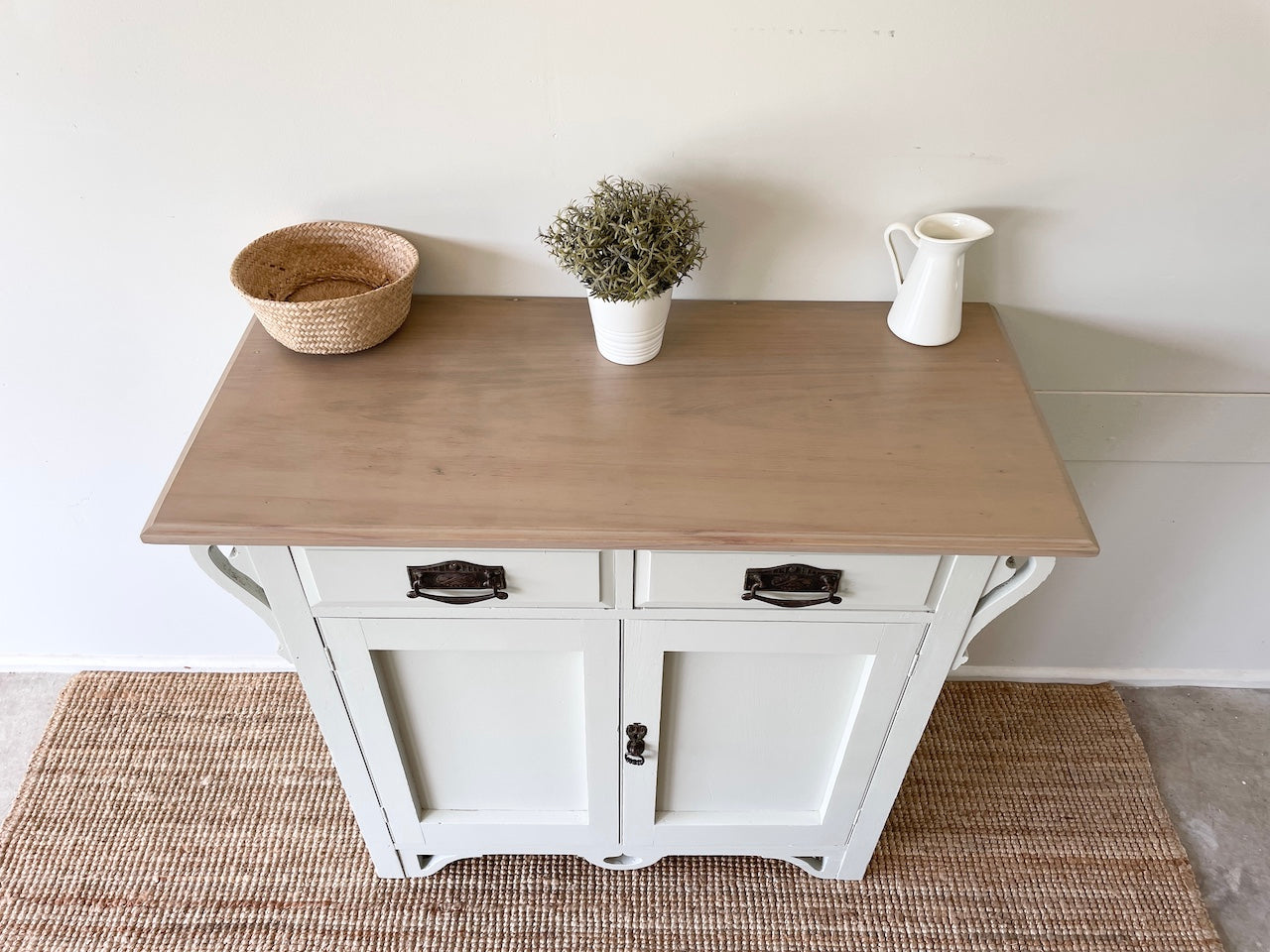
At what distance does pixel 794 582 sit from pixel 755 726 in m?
0.34

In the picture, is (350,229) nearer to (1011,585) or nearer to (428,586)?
(428,586)

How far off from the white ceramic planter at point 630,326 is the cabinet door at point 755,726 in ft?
1.12

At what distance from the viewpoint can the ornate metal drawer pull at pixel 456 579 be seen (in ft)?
3.11

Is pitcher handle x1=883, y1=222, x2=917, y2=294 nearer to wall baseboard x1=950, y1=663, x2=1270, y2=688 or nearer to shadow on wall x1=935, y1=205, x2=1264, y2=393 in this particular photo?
shadow on wall x1=935, y1=205, x2=1264, y2=393

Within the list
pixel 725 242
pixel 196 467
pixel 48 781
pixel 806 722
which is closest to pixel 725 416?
pixel 725 242

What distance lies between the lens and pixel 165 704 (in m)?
1.74

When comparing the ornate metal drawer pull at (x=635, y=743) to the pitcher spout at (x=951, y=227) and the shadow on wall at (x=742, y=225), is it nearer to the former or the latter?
the shadow on wall at (x=742, y=225)

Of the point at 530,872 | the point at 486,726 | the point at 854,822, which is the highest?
the point at 486,726

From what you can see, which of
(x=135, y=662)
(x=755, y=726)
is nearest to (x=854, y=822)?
(x=755, y=726)

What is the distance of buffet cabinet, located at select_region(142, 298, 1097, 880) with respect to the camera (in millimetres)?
894

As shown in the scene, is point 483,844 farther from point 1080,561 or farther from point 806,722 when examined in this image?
point 1080,561

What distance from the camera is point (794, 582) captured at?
96cm

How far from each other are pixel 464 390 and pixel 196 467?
1.02ft

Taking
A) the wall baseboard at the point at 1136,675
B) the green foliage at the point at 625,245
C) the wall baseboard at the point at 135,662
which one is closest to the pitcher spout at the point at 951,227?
the green foliage at the point at 625,245
